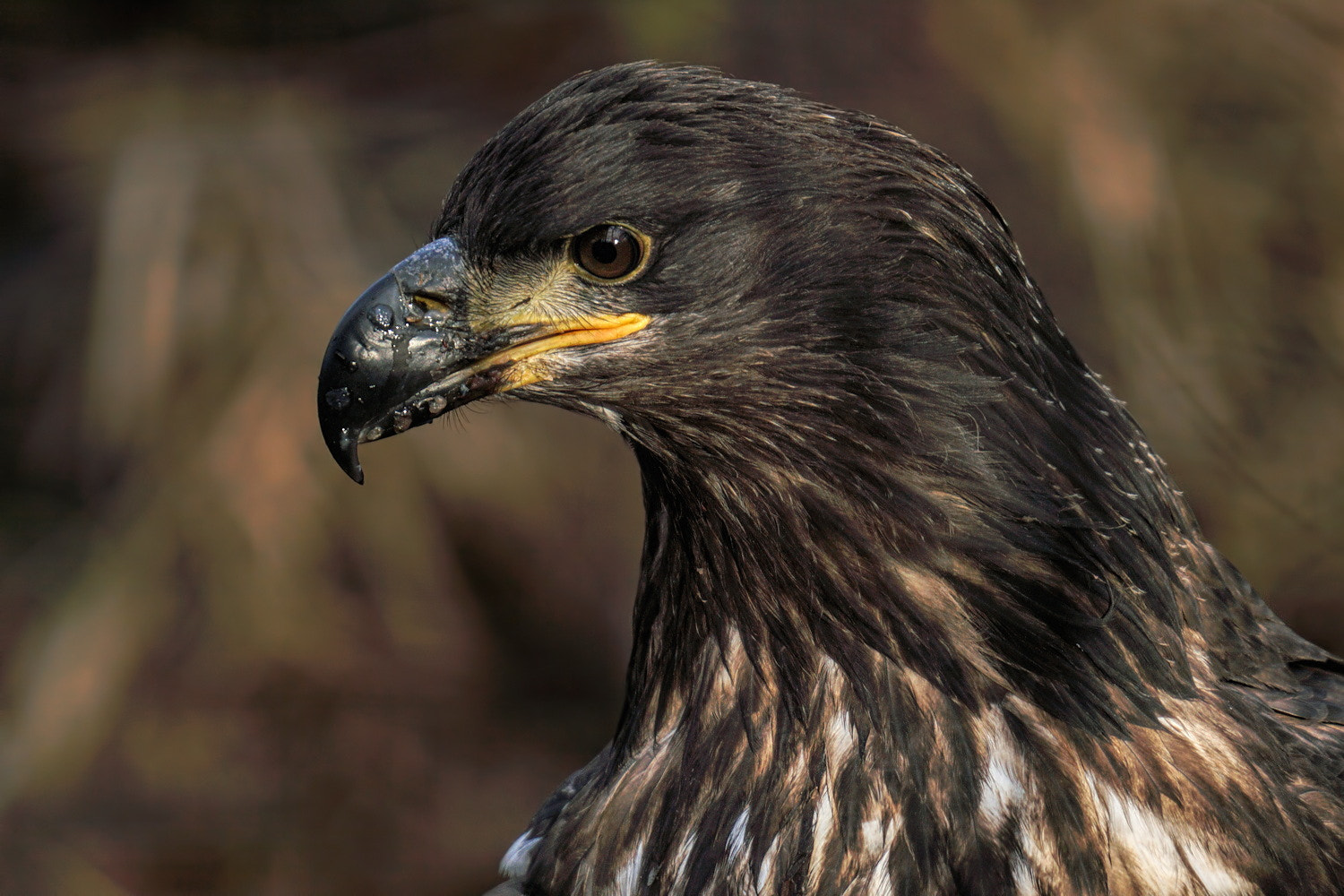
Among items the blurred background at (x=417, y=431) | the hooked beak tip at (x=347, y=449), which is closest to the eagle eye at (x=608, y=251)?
the hooked beak tip at (x=347, y=449)

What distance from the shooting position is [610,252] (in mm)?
1956

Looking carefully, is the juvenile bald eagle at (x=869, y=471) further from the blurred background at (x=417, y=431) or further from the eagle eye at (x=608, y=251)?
the blurred background at (x=417, y=431)

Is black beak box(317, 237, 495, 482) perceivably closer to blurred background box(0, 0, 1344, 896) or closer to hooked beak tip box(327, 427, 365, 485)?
hooked beak tip box(327, 427, 365, 485)

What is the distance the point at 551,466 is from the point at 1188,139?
3.16 meters

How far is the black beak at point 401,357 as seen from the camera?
2.01m

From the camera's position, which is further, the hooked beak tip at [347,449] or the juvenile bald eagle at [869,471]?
the hooked beak tip at [347,449]

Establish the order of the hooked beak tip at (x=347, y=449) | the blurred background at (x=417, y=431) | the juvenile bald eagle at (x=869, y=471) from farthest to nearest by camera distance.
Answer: the blurred background at (x=417, y=431)
the hooked beak tip at (x=347, y=449)
the juvenile bald eagle at (x=869, y=471)

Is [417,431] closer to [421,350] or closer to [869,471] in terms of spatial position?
[421,350]

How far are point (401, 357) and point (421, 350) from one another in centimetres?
3

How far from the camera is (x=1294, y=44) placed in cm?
607

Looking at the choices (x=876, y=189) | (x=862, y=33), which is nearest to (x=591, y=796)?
(x=876, y=189)

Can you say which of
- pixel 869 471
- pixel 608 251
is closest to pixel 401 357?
pixel 608 251

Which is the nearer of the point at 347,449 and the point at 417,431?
the point at 347,449

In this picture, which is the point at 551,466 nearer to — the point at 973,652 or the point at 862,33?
the point at 862,33
